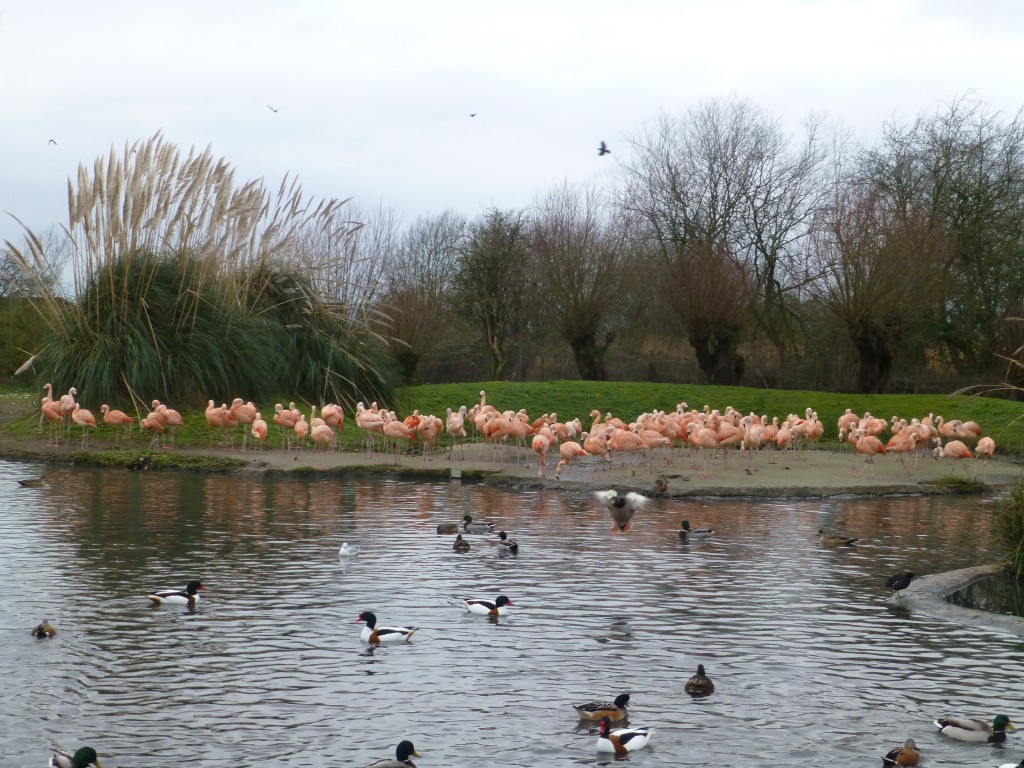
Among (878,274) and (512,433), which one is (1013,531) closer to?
(512,433)

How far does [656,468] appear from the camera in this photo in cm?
2080

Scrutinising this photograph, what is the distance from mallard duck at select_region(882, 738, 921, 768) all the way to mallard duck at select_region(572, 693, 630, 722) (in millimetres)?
1524

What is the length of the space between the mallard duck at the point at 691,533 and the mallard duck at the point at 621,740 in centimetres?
740

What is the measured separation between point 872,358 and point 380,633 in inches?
1178

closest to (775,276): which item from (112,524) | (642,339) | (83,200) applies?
(642,339)

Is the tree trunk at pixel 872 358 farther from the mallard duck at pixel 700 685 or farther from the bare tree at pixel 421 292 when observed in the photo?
the mallard duck at pixel 700 685

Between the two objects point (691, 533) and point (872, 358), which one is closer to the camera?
point (691, 533)

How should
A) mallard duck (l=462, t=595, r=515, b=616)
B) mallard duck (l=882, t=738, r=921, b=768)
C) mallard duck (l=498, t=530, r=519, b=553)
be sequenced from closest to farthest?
mallard duck (l=882, t=738, r=921, b=768) < mallard duck (l=462, t=595, r=515, b=616) < mallard duck (l=498, t=530, r=519, b=553)

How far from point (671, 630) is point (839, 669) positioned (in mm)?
1494

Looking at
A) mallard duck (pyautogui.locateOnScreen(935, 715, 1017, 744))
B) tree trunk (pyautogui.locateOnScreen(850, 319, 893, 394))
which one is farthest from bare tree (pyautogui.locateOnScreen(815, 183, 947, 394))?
mallard duck (pyautogui.locateOnScreen(935, 715, 1017, 744))

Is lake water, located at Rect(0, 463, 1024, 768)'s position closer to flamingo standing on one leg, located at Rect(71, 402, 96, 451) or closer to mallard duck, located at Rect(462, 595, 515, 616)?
mallard duck, located at Rect(462, 595, 515, 616)

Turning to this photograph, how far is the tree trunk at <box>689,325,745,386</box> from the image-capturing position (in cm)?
3749

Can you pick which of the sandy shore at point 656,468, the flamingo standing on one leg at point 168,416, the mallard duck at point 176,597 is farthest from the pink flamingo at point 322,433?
the mallard duck at point 176,597

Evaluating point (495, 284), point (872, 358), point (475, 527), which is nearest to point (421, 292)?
point (495, 284)
